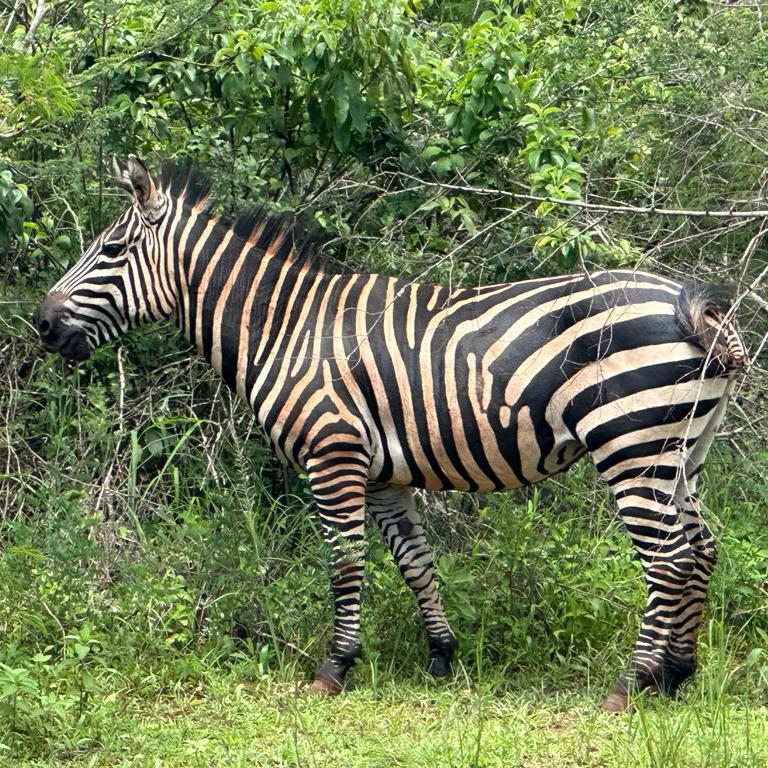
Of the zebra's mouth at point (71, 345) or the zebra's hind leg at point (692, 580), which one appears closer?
the zebra's hind leg at point (692, 580)

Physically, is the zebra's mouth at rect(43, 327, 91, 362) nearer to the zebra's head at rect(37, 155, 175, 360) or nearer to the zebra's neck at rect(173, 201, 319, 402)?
the zebra's head at rect(37, 155, 175, 360)

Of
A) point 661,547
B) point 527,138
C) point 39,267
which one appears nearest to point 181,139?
point 39,267

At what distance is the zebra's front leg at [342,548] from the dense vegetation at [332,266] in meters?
0.19

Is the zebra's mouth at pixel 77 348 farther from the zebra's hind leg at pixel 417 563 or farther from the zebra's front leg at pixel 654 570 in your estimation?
the zebra's front leg at pixel 654 570

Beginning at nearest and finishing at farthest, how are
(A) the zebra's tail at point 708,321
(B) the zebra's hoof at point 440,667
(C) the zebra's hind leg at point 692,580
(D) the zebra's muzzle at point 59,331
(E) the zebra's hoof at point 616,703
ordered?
(A) the zebra's tail at point 708,321 < (E) the zebra's hoof at point 616,703 < (C) the zebra's hind leg at point 692,580 < (B) the zebra's hoof at point 440,667 < (D) the zebra's muzzle at point 59,331

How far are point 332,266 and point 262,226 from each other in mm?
429

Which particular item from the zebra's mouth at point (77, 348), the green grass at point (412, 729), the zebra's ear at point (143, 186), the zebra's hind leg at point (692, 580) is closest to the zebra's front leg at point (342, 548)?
the green grass at point (412, 729)

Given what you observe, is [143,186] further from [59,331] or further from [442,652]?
[442,652]

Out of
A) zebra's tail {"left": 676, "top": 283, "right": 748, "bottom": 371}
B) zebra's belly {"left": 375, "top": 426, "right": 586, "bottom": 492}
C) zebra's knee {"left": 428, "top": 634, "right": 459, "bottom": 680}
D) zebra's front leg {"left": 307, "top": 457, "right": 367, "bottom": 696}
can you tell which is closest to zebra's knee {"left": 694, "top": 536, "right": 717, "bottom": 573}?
zebra's belly {"left": 375, "top": 426, "right": 586, "bottom": 492}

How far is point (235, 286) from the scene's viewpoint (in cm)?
626

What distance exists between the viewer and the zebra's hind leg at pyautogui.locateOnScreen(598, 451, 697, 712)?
17.8ft

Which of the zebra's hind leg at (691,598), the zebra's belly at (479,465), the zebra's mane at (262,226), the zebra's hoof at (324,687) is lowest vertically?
the zebra's hoof at (324,687)

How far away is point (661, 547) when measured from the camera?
5492 millimetres

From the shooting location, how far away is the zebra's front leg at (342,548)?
19.2 ft
